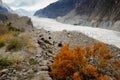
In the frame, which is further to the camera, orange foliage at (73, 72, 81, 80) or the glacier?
the glacier

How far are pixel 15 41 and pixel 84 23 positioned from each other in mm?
105163

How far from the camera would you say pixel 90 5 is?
152 m

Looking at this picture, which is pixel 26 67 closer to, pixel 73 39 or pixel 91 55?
pixel 91 55

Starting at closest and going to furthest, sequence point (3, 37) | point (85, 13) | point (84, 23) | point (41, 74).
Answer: point (41, 74), point (3, 37), point (84, 23), point (85, 13)

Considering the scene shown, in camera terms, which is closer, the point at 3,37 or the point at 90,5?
the point at 3,37

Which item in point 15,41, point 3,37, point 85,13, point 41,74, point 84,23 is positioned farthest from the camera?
point 85,13

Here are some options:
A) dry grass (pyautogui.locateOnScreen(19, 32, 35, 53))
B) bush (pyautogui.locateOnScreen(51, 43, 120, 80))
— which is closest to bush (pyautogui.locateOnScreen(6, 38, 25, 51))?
dry grass (pyautogui.locateOnScreen(19, 32, 35, 53))

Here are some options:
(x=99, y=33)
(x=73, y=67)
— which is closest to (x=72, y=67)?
(x=73, y=67)

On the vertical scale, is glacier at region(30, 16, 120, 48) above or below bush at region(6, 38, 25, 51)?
below

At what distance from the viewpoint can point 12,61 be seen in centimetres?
1952

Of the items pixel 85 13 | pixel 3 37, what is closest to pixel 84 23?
pixel 85 13

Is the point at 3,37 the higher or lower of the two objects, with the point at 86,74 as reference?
higher

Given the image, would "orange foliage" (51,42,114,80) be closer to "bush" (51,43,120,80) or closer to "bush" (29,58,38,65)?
"bush" (51,43,120,80)

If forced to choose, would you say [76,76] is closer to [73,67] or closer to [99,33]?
[73,67]
